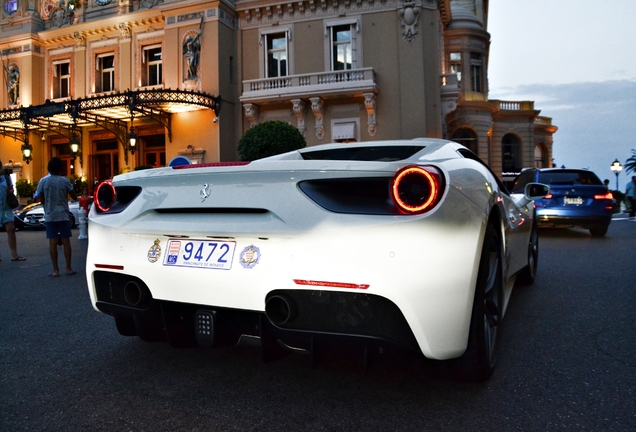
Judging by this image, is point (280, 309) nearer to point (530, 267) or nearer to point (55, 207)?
point (530, 267)

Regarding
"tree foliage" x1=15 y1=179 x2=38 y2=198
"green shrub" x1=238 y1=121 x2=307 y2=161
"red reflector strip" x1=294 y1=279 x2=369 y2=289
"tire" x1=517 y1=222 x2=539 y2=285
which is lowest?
"tire" x1=517 y1=222 x2=539 y2=285

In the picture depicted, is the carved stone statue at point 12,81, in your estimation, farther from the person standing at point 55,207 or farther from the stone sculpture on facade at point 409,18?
the person standing at point 55,207

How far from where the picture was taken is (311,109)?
21.4 metres

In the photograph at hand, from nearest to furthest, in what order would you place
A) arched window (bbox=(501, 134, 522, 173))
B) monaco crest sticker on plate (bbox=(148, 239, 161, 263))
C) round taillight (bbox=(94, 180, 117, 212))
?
monaco crest sticker on plate (bbox=(148, 239, 161, 263))
round taillight (bbox=(94, 180, 117, 212))
arched window (bbox=(501, 134, 522, 173))

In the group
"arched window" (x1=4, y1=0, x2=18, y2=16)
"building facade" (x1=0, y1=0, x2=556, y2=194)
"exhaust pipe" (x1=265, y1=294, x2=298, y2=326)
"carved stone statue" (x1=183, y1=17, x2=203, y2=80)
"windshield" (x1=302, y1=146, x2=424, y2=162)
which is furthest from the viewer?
"arched window" (x1=4, y1=0, x2=18, y2=16)

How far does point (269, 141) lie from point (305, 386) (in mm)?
14828

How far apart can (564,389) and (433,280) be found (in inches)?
41.6

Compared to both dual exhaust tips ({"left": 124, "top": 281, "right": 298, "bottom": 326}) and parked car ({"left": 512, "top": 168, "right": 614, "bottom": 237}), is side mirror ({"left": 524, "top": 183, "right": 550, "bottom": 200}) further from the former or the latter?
parked car ({"left": 512, "top": 168, "right": 614, "bottom": 237})

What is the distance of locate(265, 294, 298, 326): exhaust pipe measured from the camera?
2025mm

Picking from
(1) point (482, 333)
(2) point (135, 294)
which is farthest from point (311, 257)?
(2) point (135, 294)

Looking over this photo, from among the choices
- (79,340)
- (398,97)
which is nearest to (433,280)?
(79,340)

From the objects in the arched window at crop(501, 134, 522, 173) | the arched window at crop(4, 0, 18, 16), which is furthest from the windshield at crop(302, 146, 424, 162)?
the arched window at crop(501, 134, 522, 173)

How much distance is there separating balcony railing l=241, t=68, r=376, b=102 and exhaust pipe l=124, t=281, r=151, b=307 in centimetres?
1861

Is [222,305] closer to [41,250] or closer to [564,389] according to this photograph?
[564,389]
